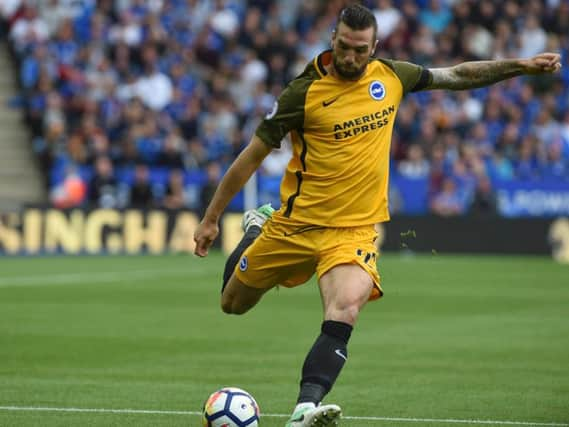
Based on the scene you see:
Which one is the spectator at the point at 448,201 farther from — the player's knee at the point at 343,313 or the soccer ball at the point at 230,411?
the soccer ball at the point at 230,411

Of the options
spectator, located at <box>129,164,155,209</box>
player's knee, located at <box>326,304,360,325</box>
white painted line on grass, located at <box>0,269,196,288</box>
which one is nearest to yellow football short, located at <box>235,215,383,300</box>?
player's knee, located at <box>326,304,360,325</box>

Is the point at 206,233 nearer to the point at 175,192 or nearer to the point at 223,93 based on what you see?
the point at 175,192

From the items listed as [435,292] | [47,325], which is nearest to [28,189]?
[435,292]

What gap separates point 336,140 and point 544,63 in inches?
53.2

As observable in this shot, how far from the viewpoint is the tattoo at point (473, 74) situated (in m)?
8.32

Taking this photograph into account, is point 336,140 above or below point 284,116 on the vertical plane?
below

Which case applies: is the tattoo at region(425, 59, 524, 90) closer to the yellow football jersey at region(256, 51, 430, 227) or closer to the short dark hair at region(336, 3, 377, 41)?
the yellow football jersey at region(256, 51, 430, 227)

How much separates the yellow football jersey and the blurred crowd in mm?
19152

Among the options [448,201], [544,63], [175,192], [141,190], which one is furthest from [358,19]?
[141,190]

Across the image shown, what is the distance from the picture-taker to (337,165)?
314 inches

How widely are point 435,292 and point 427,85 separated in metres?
10.8

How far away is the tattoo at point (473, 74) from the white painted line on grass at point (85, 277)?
11.9 m

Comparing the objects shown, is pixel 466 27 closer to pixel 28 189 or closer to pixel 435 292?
pixel 28 189

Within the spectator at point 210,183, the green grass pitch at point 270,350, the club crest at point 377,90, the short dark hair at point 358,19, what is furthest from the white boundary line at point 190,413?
the spectator at point 210,183
